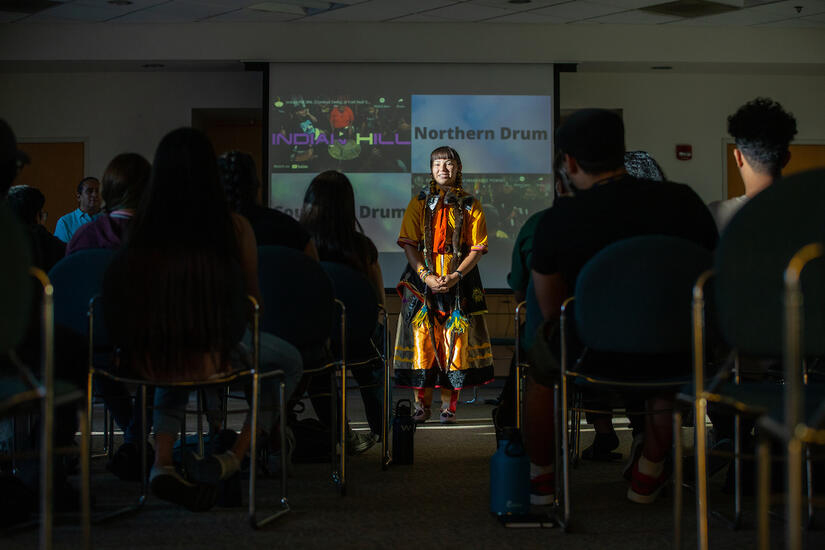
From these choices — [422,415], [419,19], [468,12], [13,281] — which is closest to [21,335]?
[13,281]

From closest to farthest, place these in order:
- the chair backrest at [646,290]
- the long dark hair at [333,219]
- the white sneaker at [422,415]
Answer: the chair backrest at [646,290] → the long dark hair at [333,219] → the white sneaker at [422,415]

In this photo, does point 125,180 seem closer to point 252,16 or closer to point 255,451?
point 255,451

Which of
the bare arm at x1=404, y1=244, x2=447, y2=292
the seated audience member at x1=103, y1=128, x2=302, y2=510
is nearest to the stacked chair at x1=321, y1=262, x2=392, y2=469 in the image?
the seated audience member at x1=103, y1=128, x2=302, y2=510

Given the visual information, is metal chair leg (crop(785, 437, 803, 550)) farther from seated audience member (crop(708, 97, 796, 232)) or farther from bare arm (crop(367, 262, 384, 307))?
bare arm (crop(367, 262, 384, 307))

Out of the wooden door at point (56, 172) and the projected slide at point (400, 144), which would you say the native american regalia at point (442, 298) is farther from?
the wooden door at point (56, 172)

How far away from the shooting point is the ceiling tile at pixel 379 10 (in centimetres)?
691

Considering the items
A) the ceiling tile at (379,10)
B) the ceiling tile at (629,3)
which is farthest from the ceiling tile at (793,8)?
the ceiling tile at (379,10)

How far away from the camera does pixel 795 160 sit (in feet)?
27.7

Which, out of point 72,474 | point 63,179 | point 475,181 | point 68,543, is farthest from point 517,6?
point 68,543

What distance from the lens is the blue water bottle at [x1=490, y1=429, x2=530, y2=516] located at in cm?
260

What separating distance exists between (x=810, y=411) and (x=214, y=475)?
169 centimetres

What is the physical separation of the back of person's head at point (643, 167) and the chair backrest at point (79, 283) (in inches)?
76.4

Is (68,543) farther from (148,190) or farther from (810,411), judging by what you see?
(810,411)

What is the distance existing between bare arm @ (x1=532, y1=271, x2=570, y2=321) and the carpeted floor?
0.61 m
